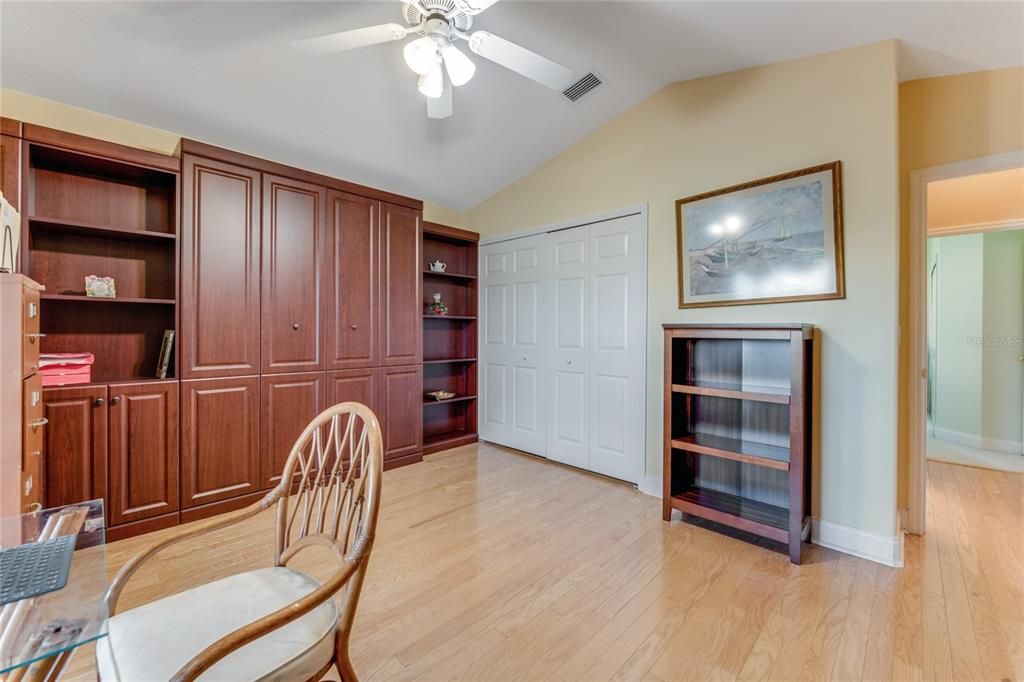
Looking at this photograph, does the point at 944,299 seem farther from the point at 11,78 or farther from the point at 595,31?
the point at 11,78

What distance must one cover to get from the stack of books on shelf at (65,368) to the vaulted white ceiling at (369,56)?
147cm

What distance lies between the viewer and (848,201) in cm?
234

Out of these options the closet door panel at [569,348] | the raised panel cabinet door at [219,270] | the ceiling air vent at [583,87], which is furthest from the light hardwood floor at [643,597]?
the ceiling air vent at [583,87]

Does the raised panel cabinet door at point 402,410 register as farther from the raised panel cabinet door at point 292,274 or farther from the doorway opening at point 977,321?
the doorway opening at point 977,321

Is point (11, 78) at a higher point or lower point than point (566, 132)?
lower

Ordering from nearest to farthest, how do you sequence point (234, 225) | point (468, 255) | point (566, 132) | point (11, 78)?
1. point (11, 78)
2. point (234, 225)
3. point (566, 132)
4. point (468, 255)

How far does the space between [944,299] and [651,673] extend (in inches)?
207

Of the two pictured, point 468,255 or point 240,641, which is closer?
point 240,641

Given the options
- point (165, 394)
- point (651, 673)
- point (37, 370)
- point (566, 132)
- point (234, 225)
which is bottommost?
point (651, 673)

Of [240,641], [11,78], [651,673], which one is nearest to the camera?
[240,641]

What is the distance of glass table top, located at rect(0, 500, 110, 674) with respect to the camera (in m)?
0.75

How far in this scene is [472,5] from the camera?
66.9 inches

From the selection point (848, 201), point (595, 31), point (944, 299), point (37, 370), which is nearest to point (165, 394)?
point (37, 370)

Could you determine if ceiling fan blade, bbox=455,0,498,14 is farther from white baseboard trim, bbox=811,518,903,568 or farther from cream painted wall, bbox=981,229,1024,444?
cream painted wall, bbox=981,229,1024,444
